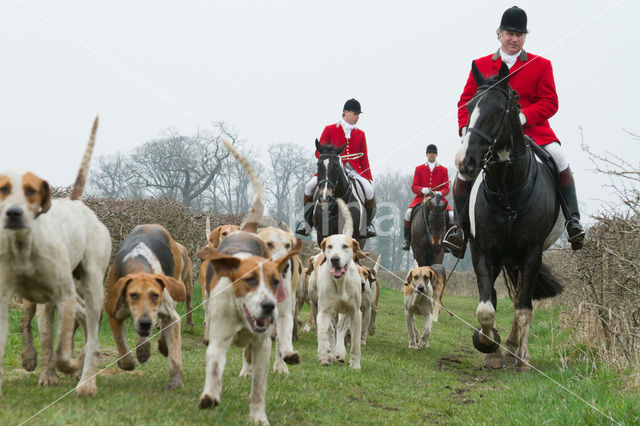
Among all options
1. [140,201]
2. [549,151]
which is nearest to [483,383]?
[549,151]

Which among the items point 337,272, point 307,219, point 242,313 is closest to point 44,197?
point 242,313

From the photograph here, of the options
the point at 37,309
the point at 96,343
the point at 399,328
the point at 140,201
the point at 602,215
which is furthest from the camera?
the point at 399,328

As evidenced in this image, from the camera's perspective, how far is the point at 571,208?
763cm

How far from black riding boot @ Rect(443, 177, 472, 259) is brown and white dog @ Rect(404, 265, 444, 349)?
6.11 feet

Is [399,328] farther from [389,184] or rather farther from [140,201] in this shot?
[389,184]

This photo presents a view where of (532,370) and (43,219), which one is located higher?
(43,219)

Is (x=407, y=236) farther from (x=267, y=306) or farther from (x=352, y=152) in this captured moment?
(x=267, y=306)

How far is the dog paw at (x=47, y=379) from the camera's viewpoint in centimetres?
545

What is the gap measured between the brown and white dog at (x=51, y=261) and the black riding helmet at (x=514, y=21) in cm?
519

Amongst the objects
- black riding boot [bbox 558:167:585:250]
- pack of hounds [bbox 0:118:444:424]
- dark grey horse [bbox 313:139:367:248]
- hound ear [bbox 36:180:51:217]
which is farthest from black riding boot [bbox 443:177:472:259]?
hound ear [bbox 36:180:51:217]

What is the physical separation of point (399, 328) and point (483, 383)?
21.8ft

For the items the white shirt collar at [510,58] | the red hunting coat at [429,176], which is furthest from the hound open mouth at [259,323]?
the red hunting coat at [429,176]

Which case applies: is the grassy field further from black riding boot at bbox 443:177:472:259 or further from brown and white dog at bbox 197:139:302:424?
black riding boot at bbox 443:177:472:259

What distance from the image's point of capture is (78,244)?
5.40m
